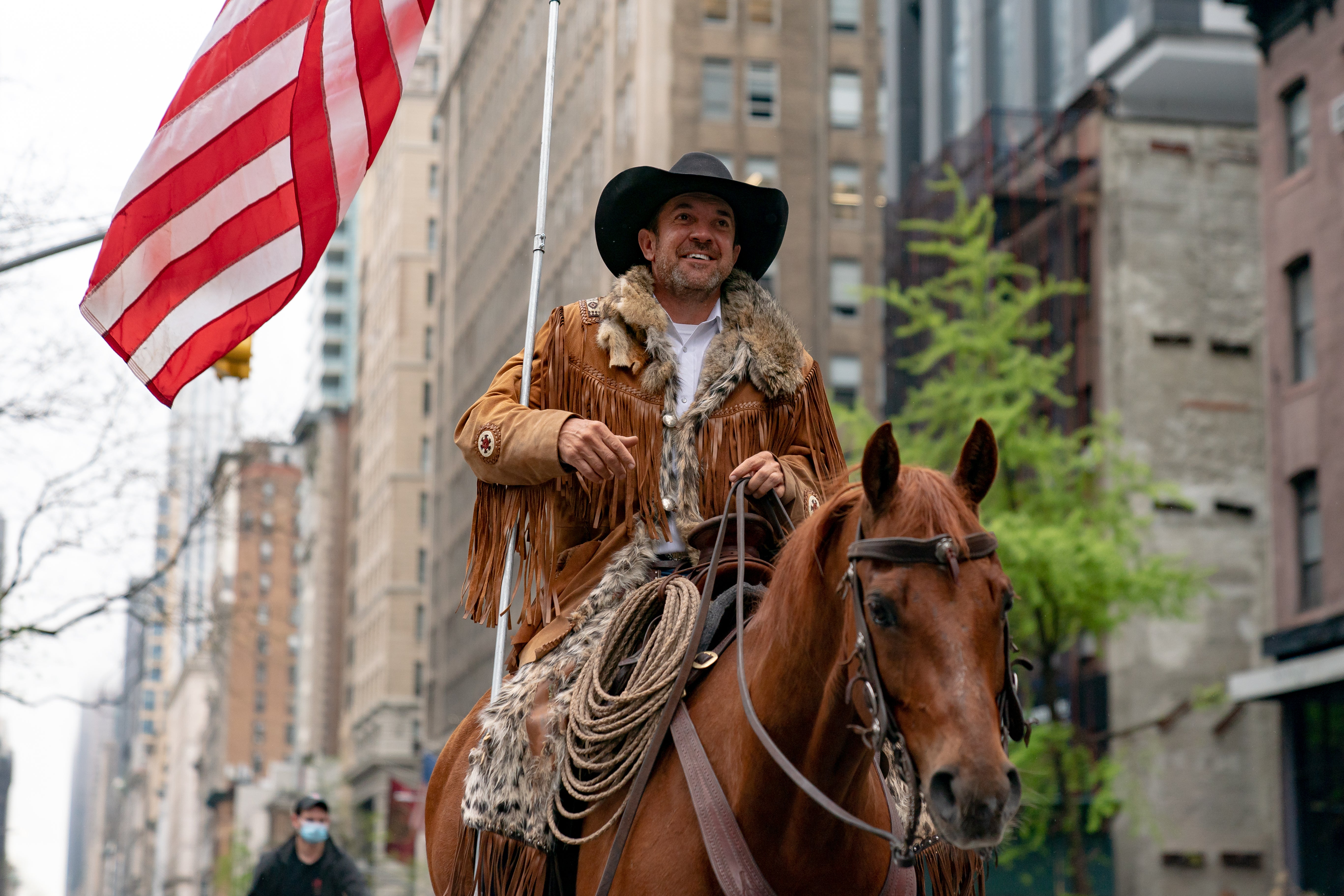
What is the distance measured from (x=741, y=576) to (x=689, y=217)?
63.9 inches

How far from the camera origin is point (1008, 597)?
4262 mm

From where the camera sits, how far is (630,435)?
6.18m

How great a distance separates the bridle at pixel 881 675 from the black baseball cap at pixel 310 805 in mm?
8526

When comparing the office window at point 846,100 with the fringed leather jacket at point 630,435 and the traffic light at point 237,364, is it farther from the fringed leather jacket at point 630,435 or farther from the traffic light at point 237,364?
the fringed leather jacket at point 630,435

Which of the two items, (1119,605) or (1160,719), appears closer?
(1119,605)

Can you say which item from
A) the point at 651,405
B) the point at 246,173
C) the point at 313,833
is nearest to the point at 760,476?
the point at 651,405

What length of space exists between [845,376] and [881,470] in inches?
2428

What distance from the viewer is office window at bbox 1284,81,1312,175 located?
32.0 meters

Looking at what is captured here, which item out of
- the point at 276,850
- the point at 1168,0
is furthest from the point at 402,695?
the point at 276,850

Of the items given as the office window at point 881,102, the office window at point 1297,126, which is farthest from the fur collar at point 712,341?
the office window at point 881,102

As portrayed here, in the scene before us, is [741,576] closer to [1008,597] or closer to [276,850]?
[1008,597]

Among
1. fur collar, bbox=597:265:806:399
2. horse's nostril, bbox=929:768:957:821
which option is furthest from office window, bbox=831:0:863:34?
horse's nostril, bbox=929:768:957:821

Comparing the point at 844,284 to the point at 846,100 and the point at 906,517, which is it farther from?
the point at 906,517

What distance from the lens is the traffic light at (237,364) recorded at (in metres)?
15.9
